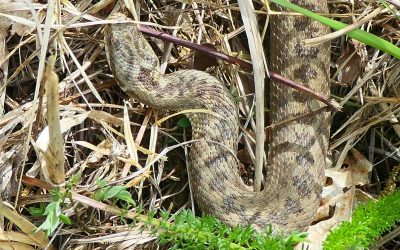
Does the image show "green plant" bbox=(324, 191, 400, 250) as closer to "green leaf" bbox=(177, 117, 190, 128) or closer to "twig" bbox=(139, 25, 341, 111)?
"twig" bbox=(139, 25, 341, 111)

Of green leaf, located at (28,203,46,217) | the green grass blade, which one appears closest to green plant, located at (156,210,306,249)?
green leaf, located at (28,203,46,217)

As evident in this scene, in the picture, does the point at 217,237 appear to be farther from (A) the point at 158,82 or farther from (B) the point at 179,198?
(A) the point at 158,82

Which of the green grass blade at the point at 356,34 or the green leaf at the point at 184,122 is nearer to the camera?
the green grass blade at the point at 356,34

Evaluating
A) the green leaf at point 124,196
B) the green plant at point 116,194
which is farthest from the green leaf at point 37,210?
the green leaf at point 124,196

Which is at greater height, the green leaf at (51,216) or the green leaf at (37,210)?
the green leaf at (51,216)

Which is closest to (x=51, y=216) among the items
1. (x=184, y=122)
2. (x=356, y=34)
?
(x=184, y=122)

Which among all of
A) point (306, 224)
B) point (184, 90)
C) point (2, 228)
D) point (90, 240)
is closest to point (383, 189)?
point (306, 224)

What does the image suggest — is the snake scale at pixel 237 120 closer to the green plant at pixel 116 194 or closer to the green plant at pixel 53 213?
the green plant at pixel 116 194

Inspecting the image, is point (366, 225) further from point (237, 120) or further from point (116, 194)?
point (116, 194)
